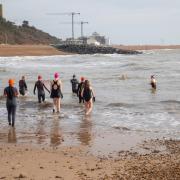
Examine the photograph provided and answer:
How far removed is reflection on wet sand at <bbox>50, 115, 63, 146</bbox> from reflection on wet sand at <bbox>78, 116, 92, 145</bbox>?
53 cm

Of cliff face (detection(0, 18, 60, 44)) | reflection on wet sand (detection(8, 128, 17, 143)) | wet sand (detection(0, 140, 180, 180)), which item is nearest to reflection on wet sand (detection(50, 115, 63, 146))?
wet sand (detection(0, 140, 180, 180))

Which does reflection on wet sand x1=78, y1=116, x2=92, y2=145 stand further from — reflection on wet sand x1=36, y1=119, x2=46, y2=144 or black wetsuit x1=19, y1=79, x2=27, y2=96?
black wetsuit x1=19, y1=79, x2=27, y2=96

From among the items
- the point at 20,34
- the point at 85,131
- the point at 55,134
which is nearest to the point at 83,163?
the point at 55,134

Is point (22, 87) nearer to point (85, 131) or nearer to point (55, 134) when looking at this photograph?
point (85, 131)

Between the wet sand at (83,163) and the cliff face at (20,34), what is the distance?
367ft

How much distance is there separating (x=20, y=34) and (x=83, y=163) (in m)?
129

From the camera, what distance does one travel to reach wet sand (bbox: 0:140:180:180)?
335 inches

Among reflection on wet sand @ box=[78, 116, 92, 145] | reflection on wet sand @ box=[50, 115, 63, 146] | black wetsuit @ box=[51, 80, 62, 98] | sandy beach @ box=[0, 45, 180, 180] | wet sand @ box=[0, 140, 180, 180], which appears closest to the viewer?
wet sand @ box=[0, 140, 180, 180]

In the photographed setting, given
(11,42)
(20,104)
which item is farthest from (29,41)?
(20,104)

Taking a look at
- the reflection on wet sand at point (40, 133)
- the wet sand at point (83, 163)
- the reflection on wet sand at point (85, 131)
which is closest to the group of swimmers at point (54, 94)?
the reflection on wet sand at point (40, 133)

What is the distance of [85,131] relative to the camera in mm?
13617

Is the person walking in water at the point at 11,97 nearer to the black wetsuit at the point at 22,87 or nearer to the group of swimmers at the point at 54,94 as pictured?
the group of swimmers at the point at 54,94

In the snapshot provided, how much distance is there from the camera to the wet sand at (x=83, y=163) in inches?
335

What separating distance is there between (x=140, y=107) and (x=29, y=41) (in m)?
117
